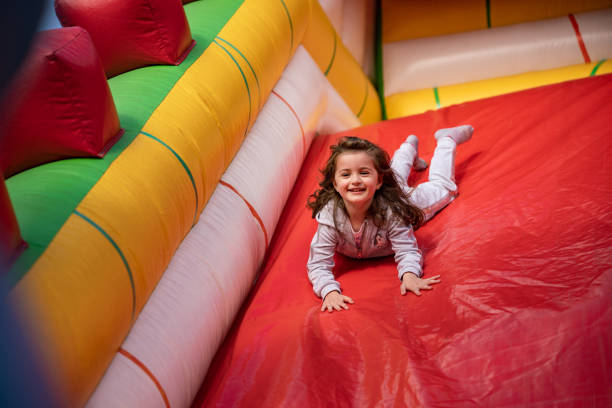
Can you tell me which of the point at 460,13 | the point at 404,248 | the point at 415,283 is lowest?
the point at 415,283

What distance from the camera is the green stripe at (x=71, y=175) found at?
2.75ft

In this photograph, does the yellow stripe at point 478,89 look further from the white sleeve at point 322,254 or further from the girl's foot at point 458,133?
the white sleeve at point 322,254

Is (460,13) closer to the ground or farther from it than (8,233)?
farther from it

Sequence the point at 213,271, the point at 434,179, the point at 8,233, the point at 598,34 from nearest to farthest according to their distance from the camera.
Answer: the point at 8,233 → the point at 213,271 → the point at 434,179 → the point at 598,34

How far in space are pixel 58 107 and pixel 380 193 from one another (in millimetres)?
696

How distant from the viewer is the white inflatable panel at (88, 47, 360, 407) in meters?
0.95

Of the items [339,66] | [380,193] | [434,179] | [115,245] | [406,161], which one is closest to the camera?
[115,245]

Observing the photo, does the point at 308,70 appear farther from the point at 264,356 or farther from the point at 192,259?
the point at 264,356

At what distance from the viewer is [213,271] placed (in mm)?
1179

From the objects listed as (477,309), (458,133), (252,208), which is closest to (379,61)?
(458,133)

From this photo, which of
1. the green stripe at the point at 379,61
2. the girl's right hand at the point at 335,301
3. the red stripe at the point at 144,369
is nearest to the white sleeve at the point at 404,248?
the girl's right hand at the point at 335,301

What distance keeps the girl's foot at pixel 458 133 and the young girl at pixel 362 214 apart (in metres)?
0.29

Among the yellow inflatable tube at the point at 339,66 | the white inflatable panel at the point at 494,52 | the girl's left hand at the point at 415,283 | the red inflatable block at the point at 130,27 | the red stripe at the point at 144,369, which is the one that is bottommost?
the red stripe at the point at 144,369

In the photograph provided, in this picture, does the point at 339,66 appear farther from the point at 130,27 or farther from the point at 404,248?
the point at 404,248
